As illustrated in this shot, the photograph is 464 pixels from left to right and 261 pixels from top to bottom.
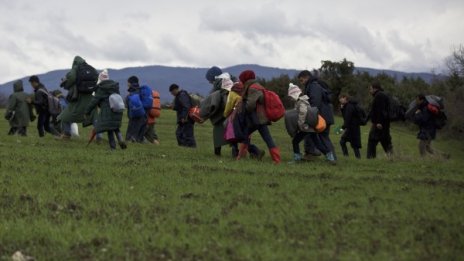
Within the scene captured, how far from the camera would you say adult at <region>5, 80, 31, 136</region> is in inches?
839

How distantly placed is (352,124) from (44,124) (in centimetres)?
973

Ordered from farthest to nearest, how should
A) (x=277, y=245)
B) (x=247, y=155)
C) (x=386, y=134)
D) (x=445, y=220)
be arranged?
(x=386, y=134), (x=247, y=155), (x=445, y=220), (x=277, y=245)

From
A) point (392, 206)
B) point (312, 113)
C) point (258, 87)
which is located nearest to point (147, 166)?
point (258, 87)

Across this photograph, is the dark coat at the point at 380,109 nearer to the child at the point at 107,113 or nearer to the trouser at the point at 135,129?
the child at the point at 107,113

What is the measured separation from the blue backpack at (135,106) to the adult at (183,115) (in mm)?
969

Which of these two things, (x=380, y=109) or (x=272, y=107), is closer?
(x=272, y=107)

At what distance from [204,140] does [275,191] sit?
24.0 metres

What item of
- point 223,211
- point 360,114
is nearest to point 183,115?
point 360,114

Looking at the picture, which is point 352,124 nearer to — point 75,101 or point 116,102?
point 116,102

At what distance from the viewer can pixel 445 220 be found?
26.4 ft

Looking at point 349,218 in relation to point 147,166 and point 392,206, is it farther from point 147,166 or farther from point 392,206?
point 147,166

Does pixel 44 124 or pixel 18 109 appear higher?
pixel 18 109

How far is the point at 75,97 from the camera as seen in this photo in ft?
58.7

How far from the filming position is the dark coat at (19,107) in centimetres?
2130
